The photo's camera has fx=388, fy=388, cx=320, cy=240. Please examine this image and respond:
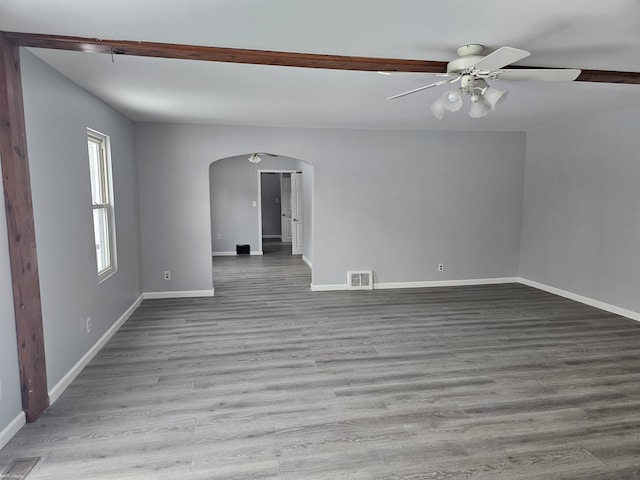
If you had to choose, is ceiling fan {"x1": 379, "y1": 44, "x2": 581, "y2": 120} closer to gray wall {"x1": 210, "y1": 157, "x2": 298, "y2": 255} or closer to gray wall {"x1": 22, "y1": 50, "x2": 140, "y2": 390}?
gray wall {"x1": 22, "y1": 50, "x2": 140, "y2": 390}

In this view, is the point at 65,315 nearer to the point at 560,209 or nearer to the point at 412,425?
the point at 412,425

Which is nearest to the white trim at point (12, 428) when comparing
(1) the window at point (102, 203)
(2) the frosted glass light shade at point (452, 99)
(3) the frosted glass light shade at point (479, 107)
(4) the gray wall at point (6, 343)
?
(4) the gray wall at point (6, 343)

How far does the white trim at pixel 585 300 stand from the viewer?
446 centimetres

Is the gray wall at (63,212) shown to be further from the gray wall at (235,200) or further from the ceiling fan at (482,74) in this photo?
the gray wall at (235,200)

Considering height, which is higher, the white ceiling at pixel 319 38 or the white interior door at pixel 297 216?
the white ceiling at pixel 319 38

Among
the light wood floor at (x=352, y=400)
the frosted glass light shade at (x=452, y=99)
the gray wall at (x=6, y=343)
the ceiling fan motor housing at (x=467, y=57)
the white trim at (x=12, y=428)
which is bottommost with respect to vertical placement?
the light wood floor at (x=352, y=400)

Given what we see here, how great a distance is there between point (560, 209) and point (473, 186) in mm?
1201

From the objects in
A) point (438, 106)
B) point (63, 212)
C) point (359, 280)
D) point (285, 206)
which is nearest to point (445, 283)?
point (359, 280)

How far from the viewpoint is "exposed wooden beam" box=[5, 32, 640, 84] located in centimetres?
228

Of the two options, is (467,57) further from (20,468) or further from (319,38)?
(20,468)

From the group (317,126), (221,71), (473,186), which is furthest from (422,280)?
(221,71)

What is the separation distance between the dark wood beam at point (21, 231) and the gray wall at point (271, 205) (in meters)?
9.43

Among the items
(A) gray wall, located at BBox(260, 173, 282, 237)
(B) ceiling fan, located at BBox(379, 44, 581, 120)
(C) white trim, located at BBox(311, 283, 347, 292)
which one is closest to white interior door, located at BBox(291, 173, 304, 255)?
(A) gray wall, located at BBox(260, 173, 282, 237)

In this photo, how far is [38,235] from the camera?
2.54 metres
